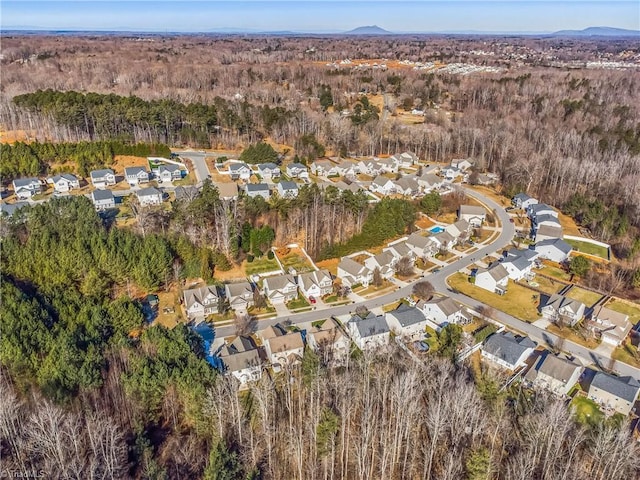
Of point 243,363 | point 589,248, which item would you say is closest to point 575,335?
point 589,248

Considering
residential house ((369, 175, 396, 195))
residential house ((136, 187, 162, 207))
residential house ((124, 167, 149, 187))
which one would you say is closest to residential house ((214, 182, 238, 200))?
residential house ((136, 187, 162, 207))

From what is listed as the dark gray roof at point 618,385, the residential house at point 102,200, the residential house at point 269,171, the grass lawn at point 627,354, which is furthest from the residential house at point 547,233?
the residential house at point 102,200

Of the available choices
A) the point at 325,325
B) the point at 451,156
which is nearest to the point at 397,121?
the point at 451,156

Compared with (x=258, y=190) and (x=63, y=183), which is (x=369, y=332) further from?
(x=63, y=183)

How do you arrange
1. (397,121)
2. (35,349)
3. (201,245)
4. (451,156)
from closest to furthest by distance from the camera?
(35,349)
(201,245)
(451,156)
(397,121)

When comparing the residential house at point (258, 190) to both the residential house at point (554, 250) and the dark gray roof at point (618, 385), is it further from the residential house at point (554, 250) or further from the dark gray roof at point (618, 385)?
the dark gray roof at point (618, 385)

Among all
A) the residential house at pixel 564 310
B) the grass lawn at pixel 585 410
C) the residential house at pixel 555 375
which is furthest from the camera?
the residential house at pixel 564 310

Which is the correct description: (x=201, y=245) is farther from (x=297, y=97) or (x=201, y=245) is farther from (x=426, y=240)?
(x=297, y=97)
